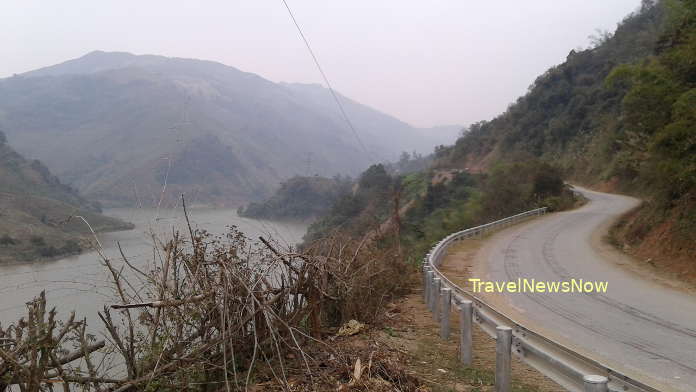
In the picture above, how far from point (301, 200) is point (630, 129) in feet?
202

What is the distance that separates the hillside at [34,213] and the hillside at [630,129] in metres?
21.0

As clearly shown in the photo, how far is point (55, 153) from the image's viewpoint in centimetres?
13275

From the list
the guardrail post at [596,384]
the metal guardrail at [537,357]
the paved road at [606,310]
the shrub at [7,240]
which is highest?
the guardrail post at [596,384]

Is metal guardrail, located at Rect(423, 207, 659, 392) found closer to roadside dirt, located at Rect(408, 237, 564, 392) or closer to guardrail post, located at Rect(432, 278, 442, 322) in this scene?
roadside dirt, located at Rect(408, 237, 564, 392)

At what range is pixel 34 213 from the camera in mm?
59062

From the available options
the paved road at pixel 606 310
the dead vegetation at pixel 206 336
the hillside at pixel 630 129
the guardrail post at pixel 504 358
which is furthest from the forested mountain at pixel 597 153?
the guardrail post at pixel 504 358

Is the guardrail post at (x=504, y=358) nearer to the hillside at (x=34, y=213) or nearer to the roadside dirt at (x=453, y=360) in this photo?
the roadside dirt at (x=453, y=360)

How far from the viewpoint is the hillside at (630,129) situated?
15.0m

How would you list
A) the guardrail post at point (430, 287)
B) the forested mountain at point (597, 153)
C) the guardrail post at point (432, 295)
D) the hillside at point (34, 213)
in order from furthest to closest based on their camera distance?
the hillside at point (34, 213) < the forested mountain at point (597, 153) < the guardrail post at point (430, 287) < the guardrail post at point (432, 295)

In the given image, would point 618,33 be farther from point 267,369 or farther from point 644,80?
point 267,369

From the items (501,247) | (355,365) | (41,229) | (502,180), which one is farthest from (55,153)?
(355,365)

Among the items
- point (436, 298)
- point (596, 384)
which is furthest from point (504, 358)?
point (436, 298)

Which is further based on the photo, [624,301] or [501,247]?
[501,247]

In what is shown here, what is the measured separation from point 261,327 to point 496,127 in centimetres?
8235
